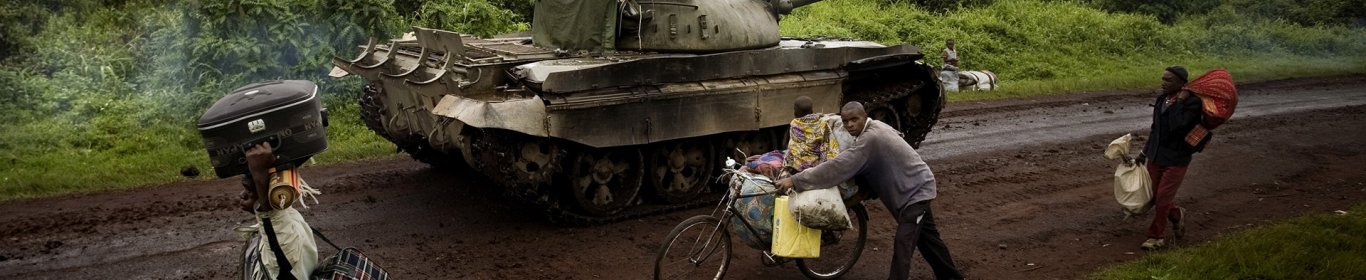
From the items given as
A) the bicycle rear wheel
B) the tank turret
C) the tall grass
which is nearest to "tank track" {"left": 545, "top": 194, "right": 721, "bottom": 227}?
the tank turret

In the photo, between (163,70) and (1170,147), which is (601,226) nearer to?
(1170,147)

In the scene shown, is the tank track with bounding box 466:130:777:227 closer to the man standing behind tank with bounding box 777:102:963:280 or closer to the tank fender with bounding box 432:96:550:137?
the tank fender with bounding box 432:96:550:137

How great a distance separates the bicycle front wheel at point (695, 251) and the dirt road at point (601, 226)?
0.27 meters

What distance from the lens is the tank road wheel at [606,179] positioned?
9.14m

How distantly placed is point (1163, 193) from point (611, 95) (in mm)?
4104

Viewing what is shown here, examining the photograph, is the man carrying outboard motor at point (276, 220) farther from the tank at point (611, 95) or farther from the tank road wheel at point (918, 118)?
the tank road wheel at point (918, 118)

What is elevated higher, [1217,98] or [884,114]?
[1217,98]

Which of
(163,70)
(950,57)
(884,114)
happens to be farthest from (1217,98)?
(163,70)

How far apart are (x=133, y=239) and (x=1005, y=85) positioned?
1479 centimetres

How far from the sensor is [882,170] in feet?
21.4

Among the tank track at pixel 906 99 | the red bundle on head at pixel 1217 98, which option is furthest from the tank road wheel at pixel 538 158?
the red bundle on head at pixel 1217 98

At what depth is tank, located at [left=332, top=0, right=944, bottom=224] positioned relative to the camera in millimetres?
8609

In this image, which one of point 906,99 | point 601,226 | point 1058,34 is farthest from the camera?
point 1058,34

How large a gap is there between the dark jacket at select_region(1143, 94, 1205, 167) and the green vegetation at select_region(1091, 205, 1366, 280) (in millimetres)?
655
